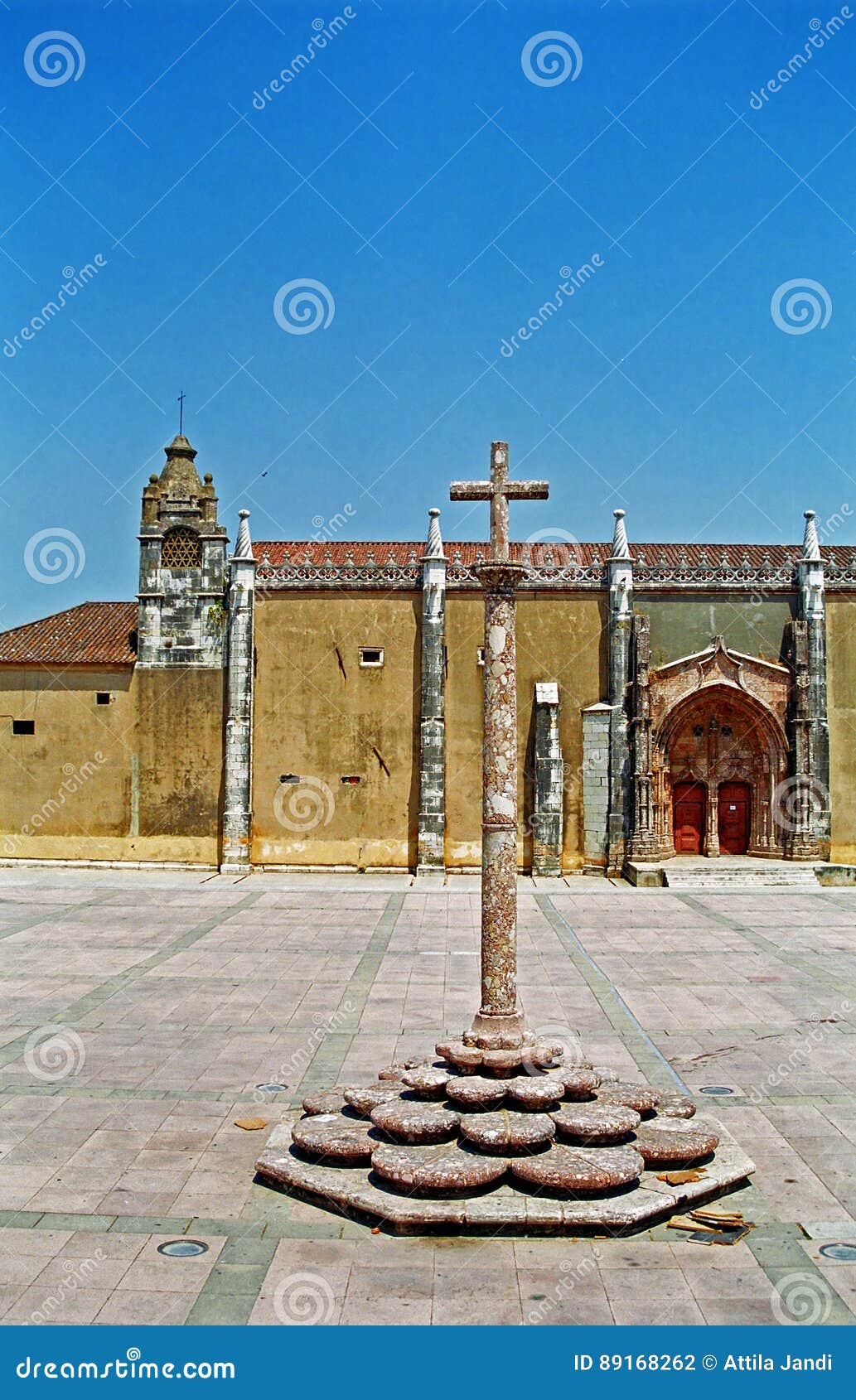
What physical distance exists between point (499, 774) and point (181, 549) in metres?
20.7

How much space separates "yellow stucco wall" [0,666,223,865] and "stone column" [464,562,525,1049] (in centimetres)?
1917

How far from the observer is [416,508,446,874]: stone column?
27.2 meters

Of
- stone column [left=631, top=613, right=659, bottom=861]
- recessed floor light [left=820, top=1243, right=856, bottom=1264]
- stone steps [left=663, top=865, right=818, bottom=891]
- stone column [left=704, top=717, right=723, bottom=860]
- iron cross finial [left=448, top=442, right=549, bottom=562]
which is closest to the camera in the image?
recessed floor light [left=820, top=1243, right=856, bottom=1264]

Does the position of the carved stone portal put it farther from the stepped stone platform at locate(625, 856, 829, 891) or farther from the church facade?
the stepped stone platform at locate(625, 856, 829, 891)

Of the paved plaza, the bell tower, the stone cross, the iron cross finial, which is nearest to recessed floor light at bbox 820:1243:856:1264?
the paved plaza

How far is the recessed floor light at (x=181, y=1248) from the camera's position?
6.94m

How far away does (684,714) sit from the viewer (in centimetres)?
2780

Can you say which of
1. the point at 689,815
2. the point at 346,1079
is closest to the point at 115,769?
the point at 689,815

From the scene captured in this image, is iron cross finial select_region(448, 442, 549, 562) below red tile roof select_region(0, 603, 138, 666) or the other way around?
below

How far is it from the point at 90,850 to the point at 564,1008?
1756cm

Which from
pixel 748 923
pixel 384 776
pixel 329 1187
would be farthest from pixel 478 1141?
pixel 384 776

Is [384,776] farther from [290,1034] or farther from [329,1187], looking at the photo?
[329,1187]

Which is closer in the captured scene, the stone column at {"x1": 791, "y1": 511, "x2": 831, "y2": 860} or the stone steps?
the stone steps

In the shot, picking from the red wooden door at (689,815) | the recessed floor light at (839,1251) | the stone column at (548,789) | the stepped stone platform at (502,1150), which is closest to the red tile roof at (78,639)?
the stone column at (548,789)
